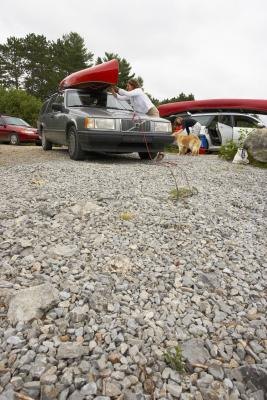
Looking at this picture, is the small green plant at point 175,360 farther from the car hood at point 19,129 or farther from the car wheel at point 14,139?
the car wheel at point 14,139

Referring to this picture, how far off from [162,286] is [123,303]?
1.20 feet

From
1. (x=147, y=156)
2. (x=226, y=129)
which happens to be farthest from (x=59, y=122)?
(x=226, y=129)

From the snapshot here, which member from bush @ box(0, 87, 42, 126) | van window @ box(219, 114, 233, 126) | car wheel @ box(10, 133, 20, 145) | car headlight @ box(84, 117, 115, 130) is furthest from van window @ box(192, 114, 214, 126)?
bush @ box(0, 87, 42, 126)

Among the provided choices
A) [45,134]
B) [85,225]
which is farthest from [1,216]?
[45,134]

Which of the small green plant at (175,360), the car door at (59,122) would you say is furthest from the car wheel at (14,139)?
the small green plant at (175,360)

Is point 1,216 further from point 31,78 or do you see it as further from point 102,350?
point 31,78

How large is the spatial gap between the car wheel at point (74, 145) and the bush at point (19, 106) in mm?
A: 16506

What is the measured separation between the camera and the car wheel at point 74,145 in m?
6.92

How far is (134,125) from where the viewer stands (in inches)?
266

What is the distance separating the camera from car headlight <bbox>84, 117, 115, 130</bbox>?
21.5ft

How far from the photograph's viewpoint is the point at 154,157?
782 cm

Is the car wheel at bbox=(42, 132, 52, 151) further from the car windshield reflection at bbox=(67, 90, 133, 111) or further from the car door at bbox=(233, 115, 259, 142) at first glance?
the car door at bbox=(233, 115, 259, 142)

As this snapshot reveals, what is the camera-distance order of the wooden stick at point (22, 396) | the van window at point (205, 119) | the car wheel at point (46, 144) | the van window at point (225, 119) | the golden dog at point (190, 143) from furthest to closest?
1. the van window at point (205, 119)
2. the van window at point (225, 119)
3. the car wheel at point (46, 144)
4. the golden dog at point (190, 143)
5. the wooden stick at point (22, 396)

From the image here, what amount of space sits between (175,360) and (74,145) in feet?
18.9
